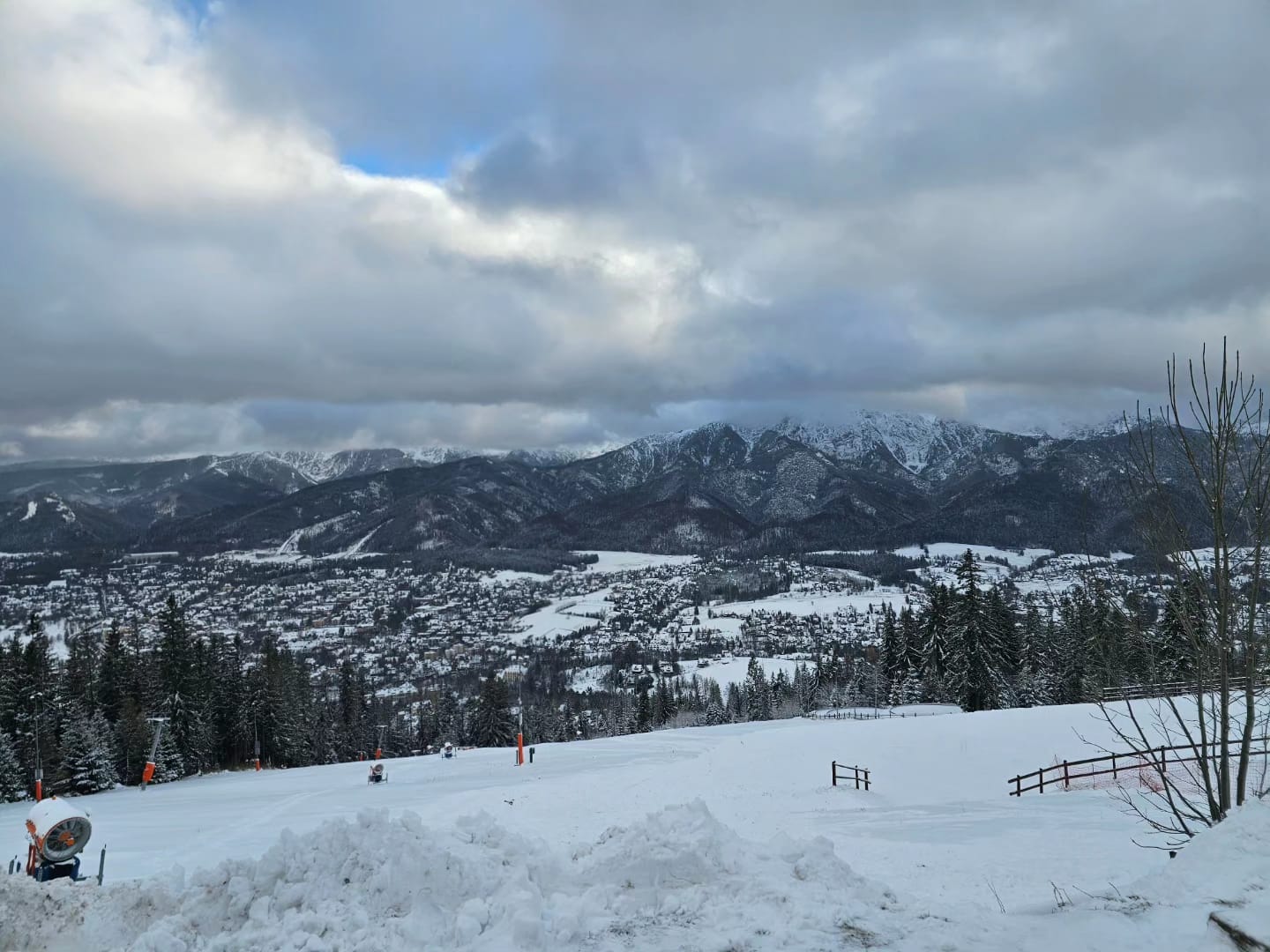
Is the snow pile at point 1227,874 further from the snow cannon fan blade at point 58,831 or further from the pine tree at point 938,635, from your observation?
the pine tree at point 938,635

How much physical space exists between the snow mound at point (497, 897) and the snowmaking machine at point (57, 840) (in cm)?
341

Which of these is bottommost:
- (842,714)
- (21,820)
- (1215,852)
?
(842,714)

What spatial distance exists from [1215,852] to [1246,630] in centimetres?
210

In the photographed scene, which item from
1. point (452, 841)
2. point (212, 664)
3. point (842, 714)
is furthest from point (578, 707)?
point (452, 841)

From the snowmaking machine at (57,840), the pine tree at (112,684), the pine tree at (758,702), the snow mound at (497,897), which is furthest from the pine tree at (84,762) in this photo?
the pine tree at (758,702)

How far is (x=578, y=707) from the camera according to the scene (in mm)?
108688

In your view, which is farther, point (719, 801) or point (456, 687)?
point (456, 687)

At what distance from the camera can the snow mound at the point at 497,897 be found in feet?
24.6

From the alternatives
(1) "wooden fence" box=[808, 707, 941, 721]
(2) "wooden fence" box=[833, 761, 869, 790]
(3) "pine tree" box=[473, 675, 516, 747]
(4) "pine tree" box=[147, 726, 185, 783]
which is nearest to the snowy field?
(2) "wooden fence" box=[833, 761, 869, 790]

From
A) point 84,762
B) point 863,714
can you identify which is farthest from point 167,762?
point 863,714

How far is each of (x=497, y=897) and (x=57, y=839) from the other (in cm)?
1088

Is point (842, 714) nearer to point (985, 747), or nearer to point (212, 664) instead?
point (985, 747)

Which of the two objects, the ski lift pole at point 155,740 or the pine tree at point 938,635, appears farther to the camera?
the pine tree at point 938,635

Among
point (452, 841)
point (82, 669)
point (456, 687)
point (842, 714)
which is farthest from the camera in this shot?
point (456, 687)
